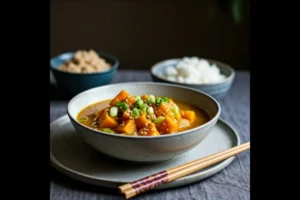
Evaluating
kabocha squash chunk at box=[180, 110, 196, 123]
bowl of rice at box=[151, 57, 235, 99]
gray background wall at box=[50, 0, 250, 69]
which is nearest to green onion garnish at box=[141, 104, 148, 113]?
kabocha squash chunk at box=[180, 110, 196, 123]

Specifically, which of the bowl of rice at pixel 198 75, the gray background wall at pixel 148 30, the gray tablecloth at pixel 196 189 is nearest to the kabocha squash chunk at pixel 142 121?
the gray tablecloth at pixel 196 189

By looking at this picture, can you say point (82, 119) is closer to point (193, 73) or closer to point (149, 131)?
point (149, 131)

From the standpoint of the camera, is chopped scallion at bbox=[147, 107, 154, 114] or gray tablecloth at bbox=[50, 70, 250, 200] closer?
gray tablecloth at bbox=[50, 70, 250, 200]

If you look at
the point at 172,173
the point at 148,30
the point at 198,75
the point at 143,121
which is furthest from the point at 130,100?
the point at 148,30

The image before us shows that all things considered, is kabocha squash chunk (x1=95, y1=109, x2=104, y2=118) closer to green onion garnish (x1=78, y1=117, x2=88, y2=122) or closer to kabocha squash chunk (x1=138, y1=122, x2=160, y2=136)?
green onion garnish (x1=78, y1=117, x2=88, y2=122)

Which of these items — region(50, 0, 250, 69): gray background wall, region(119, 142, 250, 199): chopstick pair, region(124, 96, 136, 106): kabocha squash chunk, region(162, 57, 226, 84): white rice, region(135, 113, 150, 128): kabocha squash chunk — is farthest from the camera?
region(50, 0, 250, 69): gray background wall
